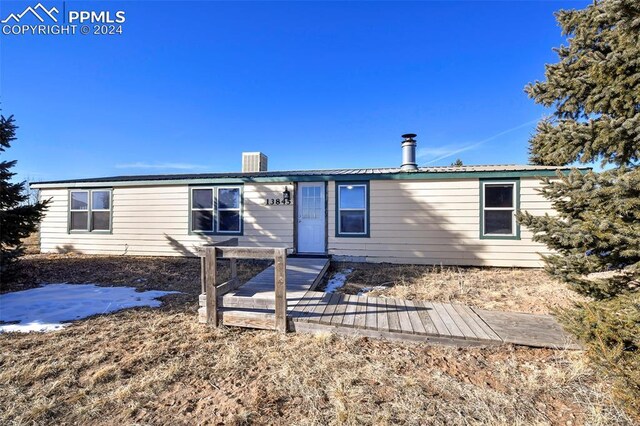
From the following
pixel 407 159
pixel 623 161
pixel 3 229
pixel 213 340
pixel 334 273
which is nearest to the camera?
pixel 213 340

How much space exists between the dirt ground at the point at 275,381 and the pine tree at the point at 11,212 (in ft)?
12.1

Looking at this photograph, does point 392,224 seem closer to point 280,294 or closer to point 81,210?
point 280,294

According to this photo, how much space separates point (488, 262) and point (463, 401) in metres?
6.24

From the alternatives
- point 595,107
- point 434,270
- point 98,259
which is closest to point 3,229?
point 98,259

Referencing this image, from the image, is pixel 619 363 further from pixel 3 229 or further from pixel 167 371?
pixel 3 229

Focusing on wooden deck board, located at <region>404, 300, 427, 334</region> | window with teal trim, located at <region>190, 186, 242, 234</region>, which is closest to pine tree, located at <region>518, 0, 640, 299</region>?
wooden deck board, located at <region>404, 300, 427, 334</region>

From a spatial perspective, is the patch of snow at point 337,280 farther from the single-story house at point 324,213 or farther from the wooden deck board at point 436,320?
the wooden deck board at point 436,320

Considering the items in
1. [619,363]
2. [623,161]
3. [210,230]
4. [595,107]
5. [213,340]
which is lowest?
[213,340]

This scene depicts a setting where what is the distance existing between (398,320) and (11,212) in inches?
321

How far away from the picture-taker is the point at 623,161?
3711 mm

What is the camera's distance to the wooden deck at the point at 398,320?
315 centimetres

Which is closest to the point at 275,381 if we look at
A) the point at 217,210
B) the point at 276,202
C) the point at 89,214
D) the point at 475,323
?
the point at 475,323

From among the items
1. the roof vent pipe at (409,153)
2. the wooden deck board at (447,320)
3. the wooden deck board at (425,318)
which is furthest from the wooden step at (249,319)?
the roof vent pipe at (409,153)

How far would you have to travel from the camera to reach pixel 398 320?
359 centimetres
